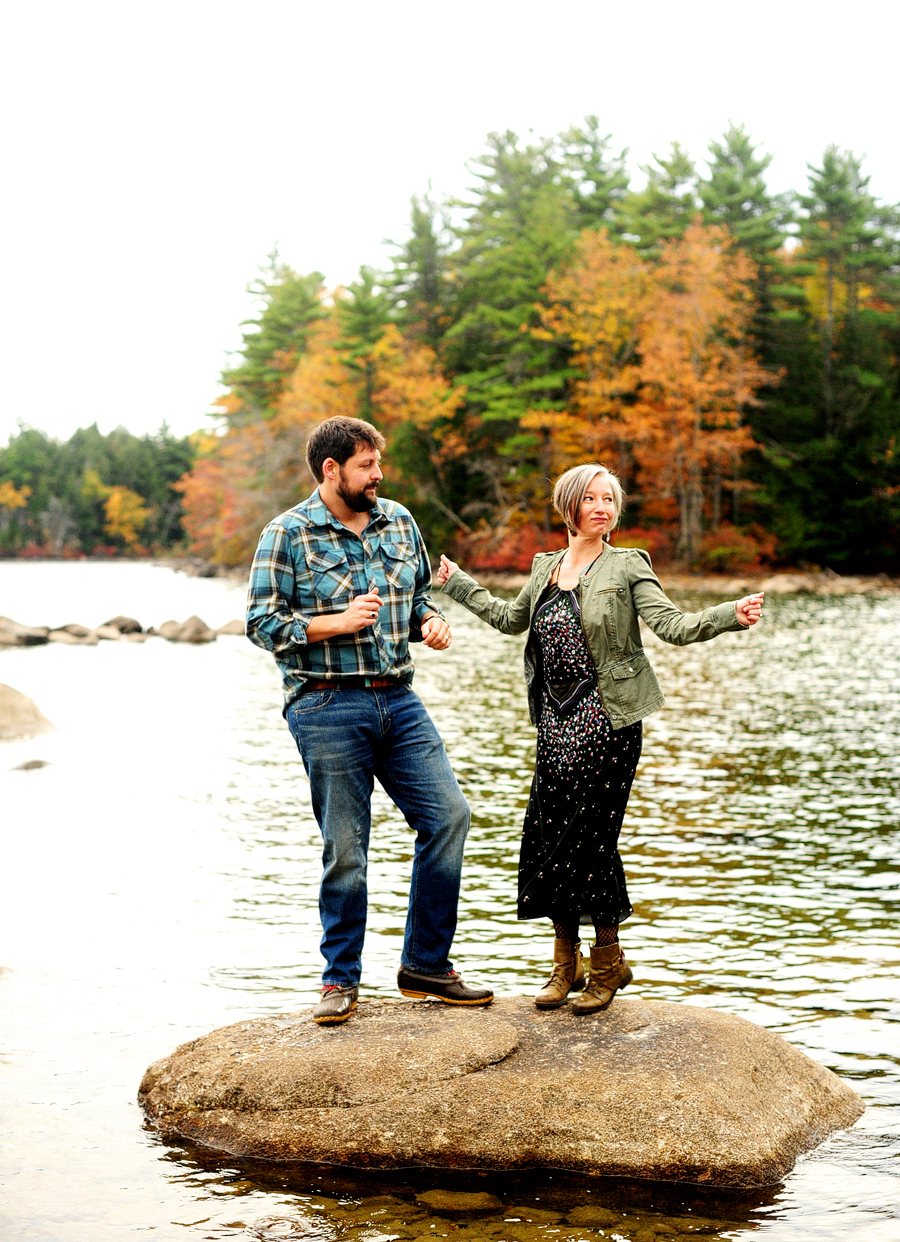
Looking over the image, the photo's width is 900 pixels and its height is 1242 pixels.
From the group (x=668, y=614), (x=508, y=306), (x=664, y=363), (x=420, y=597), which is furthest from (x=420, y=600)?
(x=508, y=306)

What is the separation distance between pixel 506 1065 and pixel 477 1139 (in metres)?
0.29

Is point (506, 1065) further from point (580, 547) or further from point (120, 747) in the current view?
point (120, 747)

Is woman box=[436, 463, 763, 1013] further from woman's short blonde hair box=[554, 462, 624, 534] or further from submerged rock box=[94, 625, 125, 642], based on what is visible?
submerged rock box=[94, 625, 125, 642]

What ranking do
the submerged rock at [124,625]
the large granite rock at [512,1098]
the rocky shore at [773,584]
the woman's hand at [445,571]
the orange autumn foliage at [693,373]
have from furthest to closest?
the orange autumn foliage at [693,373] < the rocky shore at [773,584] < the submerged rock at [124,625] < the woman's hand at [445,571] < the large granite rock at [512,1098]

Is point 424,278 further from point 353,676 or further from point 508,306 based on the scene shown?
point 353,676

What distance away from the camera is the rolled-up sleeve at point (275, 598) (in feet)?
16.1

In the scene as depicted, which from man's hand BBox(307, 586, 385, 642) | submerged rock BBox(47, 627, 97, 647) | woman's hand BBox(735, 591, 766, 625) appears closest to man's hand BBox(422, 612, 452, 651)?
man's hand BBox(307, 586, 385, 642)

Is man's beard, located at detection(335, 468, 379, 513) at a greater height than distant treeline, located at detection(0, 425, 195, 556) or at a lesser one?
lesser

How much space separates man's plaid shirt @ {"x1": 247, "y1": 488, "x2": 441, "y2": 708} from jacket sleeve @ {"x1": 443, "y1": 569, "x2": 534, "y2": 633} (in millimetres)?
399

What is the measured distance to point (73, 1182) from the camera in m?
4.79

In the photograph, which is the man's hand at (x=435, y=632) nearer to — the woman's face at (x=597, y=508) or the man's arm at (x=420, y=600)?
the man's arm at (x=420, y=600)

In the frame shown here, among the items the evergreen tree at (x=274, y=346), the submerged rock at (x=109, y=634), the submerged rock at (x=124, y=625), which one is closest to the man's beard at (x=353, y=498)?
the submerged rock at (x=109, y=634)

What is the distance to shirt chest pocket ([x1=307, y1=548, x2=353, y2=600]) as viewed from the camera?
198 inches

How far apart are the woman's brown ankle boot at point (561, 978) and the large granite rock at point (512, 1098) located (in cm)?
16
